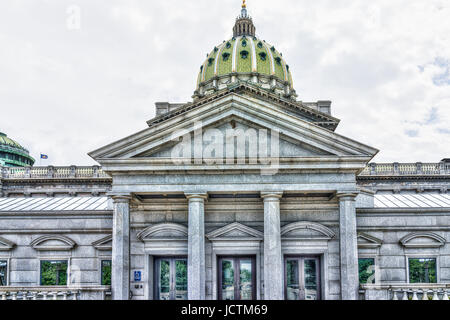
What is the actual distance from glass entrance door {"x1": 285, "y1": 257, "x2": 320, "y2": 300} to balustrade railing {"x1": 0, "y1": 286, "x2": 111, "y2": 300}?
835 cm

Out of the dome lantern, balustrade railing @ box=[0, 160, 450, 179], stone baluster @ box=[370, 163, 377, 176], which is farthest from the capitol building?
the dome lantern

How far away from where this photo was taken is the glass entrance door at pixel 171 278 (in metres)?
21.0

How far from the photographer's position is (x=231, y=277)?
20922 millimetres

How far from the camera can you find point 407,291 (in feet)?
58.9

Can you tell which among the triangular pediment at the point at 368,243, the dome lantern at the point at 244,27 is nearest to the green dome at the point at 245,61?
the dome lantern at the point at 244,27

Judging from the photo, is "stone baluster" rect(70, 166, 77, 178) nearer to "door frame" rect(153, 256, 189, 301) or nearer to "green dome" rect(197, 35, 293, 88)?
"door frame" rect(153, 256, 189, 301)

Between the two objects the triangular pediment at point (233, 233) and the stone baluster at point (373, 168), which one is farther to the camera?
the stone baluster at point (373, 168)

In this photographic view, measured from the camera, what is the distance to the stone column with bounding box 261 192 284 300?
18.4 metres

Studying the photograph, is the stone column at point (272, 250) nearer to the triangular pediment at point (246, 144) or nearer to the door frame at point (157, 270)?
the triangular pediment at point (246, 144)

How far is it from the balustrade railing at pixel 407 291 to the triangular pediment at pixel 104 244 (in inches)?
469

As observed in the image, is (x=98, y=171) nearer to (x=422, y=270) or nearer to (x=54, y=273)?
(x=54, y=273)
